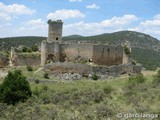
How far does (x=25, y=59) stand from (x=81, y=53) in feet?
26.1

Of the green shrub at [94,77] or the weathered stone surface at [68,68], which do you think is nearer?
the green shrub at [94,77]

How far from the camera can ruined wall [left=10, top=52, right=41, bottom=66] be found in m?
41.4

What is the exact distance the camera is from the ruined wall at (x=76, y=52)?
3811 centimetres

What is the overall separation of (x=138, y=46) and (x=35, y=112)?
99.3 meters

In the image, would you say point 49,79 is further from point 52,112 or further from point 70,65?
point 52,112

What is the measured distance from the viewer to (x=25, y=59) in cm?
4228

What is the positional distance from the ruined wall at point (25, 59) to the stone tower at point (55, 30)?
2.81 metres

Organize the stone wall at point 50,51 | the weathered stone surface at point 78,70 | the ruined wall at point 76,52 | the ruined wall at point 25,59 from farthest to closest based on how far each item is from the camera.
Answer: the ruined wall at point 25,59, the stone wall at point 50,51, the ruined wall at point 76,52, the weathered stone surface at point 78,70

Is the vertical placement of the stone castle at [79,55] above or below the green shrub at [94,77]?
above

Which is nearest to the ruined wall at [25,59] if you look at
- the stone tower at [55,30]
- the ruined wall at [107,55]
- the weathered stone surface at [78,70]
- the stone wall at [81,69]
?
the stone tower at [55,30]

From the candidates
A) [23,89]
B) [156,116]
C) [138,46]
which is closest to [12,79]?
[23,89]

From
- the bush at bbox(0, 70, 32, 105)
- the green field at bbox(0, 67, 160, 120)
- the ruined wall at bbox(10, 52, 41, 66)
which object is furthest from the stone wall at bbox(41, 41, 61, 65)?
the bush at bbox(0, 70, 32, 105)

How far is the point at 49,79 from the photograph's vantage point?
33750 millimetres

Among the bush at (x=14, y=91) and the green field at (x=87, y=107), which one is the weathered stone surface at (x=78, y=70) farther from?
the bush at (x=14, y=91)
